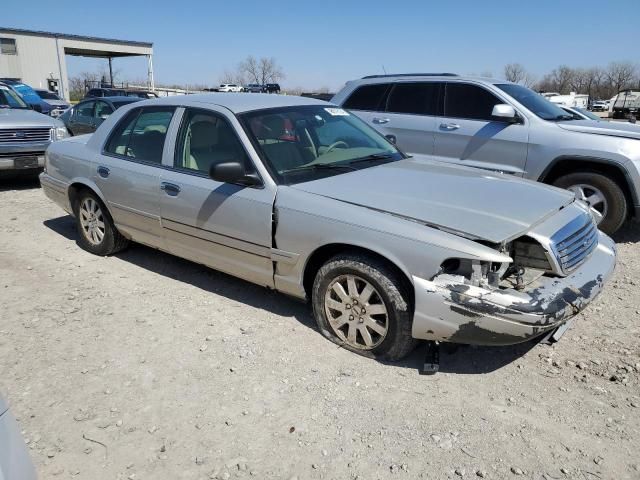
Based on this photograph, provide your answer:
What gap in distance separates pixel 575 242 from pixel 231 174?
2321 mm

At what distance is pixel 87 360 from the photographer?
3498 mm

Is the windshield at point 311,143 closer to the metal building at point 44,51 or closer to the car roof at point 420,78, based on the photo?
the car roof at point 420,78

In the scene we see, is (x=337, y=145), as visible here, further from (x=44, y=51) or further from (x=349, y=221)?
(x=44, y=51)

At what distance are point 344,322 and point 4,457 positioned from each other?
2.13 metres

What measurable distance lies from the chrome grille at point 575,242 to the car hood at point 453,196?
158mm

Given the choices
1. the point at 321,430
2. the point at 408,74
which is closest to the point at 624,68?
the point at 408,74

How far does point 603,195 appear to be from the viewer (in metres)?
5.77

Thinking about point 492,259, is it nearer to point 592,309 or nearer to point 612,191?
point 592,309

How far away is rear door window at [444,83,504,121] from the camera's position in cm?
651

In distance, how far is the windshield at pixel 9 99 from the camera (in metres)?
10.4

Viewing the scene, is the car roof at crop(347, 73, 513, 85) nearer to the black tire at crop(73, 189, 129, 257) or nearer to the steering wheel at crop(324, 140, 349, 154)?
the steering wheel at crop(324, 140, 349, 154)

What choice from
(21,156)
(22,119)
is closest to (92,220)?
(21,156)

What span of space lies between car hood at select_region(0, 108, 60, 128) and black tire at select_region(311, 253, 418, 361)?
7.18 m

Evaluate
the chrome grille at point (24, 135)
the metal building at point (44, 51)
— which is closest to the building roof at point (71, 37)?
the metal building at point (44, 51)
